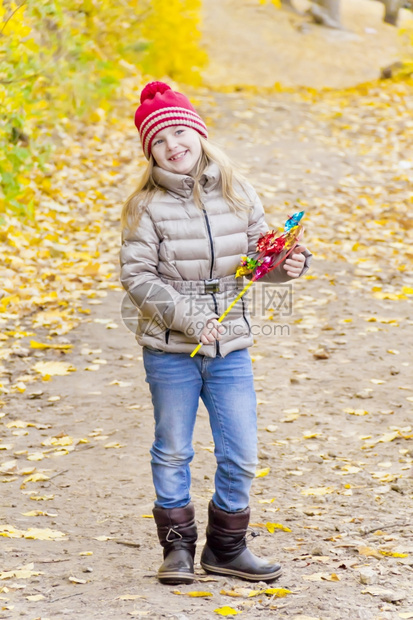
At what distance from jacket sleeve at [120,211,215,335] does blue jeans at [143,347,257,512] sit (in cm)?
16

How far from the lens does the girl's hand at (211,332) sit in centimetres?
268

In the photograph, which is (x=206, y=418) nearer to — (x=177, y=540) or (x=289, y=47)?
(x=177, y=540)

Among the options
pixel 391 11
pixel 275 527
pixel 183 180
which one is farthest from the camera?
pixel 391 11

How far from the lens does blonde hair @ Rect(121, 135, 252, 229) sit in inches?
111

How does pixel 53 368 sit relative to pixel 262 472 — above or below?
below

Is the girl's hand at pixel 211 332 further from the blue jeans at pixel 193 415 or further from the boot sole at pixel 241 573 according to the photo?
the boot sole at pixel 241 573

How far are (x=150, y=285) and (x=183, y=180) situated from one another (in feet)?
1.27

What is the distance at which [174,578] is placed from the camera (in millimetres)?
2812

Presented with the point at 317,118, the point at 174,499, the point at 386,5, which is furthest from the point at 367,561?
the point at 386,5

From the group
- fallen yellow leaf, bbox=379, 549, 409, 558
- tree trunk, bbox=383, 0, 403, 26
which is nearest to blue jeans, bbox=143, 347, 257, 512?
fallen yellow leaf, bbox=379, 549, 409, 558

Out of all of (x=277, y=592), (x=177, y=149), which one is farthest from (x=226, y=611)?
(x=177, y=149)

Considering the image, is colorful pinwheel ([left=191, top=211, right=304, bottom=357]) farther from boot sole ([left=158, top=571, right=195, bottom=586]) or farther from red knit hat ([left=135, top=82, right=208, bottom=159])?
boot sole ([left=158, top=571, right=195, bottom=586])

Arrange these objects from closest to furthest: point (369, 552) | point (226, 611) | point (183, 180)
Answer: point (226, 611), point (183, 180), point (369, 552)

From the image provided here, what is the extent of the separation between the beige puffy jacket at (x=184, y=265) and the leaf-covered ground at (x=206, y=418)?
2.95 ft
